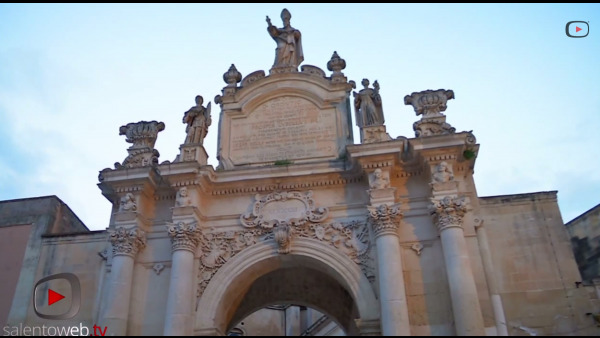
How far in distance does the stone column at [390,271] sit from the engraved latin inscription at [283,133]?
7.36 ft

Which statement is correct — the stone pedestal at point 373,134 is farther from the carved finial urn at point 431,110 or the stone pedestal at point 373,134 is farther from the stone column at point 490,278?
the stone column at point 490,278

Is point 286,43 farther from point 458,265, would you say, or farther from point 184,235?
point 458,265

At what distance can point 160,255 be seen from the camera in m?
11.3

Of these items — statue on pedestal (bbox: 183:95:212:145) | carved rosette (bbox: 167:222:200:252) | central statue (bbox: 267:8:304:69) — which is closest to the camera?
carved rosette (bbox: 167:222:200:252)

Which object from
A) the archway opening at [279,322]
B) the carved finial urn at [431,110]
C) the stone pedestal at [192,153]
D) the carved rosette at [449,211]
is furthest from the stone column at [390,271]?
the archway opening at [279,322]

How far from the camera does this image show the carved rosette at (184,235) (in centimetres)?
1084

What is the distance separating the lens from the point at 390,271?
9.88 metres

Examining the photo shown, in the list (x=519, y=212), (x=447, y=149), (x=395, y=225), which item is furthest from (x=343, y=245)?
(x=519, y=212)

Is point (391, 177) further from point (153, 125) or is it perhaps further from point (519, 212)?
point (153, 125)

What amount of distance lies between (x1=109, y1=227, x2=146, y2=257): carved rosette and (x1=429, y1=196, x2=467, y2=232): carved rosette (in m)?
6.12

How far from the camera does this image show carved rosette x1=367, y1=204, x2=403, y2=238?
10359 mm

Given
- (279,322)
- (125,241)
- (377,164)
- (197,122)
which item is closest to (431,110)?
(377,164)

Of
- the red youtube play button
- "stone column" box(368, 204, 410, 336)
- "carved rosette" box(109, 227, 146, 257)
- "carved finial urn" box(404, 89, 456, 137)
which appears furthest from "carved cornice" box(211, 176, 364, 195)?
the red youtube play button

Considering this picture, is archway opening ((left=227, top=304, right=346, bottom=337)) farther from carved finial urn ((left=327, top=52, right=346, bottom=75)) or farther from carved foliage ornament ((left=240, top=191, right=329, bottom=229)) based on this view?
carved finial urn ((left=327, top=52, right=346, bottom=75))
